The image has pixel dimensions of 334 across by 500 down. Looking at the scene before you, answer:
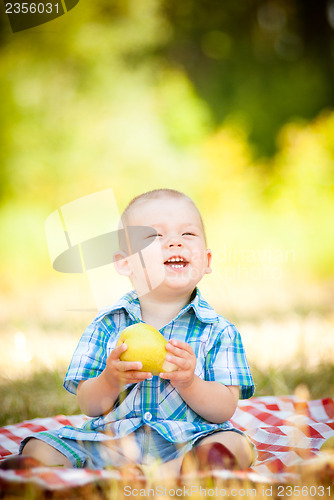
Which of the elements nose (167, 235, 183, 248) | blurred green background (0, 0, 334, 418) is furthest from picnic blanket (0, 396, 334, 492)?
blurred green background (0, 0, 334, 418)

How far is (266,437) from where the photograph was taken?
49.7 inches

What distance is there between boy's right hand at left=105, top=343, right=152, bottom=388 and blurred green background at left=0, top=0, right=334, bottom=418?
1.62 meters

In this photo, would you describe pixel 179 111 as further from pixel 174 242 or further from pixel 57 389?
pixel 174 242

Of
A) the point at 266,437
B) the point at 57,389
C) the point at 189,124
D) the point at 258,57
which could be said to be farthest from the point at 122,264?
the point at 258,57

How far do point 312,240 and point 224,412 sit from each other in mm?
2022

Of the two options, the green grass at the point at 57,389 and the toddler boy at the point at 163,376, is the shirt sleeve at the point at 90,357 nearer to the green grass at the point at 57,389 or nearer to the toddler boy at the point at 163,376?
the toddler boy at the point at 163,376

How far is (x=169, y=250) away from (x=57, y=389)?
0.75 metres

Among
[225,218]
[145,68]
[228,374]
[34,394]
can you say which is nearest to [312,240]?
[225,218]

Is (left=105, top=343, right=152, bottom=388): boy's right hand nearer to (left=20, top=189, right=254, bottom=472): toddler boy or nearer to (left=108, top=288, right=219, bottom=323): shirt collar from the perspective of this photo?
(left=20, top=189, right=254, bottom=472): toddler boy

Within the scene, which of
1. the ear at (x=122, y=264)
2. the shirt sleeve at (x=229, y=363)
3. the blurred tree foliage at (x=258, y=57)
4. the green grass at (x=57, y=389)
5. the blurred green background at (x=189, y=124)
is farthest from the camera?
the blurred tree foliage at (x=258, y=57)

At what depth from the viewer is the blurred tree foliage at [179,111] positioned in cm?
305

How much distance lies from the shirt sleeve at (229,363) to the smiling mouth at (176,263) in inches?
6.0

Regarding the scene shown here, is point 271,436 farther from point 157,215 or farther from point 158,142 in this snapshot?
point 158,142

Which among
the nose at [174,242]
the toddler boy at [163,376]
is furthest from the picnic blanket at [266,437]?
the nose at [174,242]
